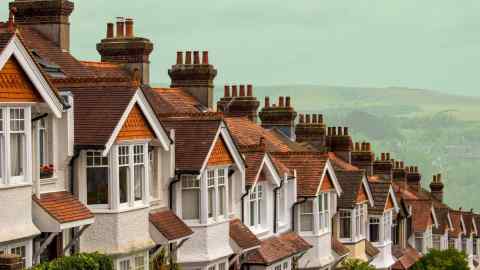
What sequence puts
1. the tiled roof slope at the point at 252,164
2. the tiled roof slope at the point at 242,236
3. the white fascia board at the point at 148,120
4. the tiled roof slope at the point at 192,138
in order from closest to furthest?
the white fascia board at the point at 148,120 → the tiled roof slope at the point at 192,138 → the tiled roof slope at the point at 242,236 → the tiled roof slope at the point at 252,164

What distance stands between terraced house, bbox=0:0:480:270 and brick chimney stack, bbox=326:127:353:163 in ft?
18.4

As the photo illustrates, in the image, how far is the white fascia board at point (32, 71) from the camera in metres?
26.0

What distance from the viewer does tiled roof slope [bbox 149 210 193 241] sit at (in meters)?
34.2

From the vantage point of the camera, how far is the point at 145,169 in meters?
32.1

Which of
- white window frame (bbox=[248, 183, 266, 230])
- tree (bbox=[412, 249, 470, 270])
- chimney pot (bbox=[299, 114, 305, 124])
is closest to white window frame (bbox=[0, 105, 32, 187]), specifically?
white window frame (bbox=[248, 183, 266, 230])

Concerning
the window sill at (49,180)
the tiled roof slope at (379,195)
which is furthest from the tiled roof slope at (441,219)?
the window sill at (49,180)

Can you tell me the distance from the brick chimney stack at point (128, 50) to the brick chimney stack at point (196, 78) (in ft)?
14.6

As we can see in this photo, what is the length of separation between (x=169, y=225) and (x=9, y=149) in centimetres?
923

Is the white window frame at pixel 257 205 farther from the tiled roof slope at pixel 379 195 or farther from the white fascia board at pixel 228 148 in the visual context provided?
the tiled roof slope at pixel 379 195

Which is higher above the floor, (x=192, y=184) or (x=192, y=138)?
(x=192, y=138)

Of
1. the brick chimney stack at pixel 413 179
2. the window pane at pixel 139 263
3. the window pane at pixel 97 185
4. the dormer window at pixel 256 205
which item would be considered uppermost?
the window pane at pixel 97 185

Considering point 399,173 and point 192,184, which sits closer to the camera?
point 192,184

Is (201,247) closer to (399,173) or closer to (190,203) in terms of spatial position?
(190,203)

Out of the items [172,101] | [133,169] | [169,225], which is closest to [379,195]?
[172,101]
